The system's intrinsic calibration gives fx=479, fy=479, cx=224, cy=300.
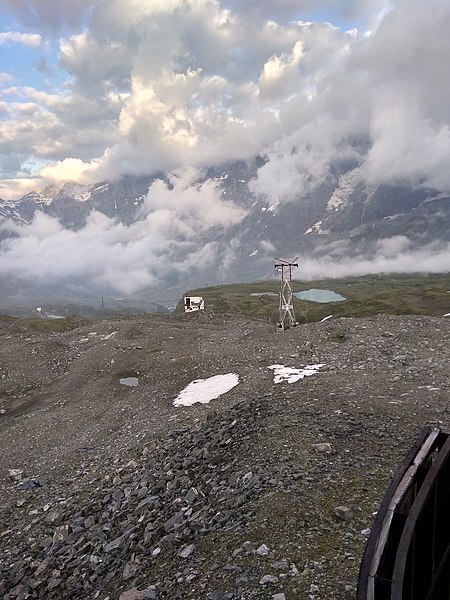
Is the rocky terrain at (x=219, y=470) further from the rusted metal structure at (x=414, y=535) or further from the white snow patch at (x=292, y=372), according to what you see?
the rusted metal structure at (x=414, y=535)

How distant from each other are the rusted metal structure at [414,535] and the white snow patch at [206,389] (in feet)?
55.3

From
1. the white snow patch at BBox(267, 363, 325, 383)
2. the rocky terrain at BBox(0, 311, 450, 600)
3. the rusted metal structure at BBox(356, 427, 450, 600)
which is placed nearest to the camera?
the rusted metal structure at BBox(356, 427, 450, 600)

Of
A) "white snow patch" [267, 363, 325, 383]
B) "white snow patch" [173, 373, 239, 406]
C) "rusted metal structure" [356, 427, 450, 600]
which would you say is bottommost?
"white snow patch" [173, 373, 239, 406]

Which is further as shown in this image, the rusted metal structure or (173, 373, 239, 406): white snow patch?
(173, 373, 239, 406): white snow patch

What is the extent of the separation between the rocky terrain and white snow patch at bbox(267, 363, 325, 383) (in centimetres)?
76

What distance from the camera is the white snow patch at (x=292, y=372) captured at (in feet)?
85.1

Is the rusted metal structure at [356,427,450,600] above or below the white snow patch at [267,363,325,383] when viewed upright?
above

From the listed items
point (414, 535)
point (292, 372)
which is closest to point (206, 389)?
point (292, 372)

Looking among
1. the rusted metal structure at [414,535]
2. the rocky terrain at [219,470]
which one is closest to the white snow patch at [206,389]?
the rocky terrain at [219,470]

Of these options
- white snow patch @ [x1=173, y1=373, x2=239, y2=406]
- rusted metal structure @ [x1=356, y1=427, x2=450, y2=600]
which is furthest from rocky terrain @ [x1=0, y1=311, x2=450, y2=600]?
Result: rusted metal structure @ [x1=356, y1=427, x2=450, y2=600]

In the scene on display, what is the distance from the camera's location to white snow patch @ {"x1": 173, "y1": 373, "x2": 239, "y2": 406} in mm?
26484

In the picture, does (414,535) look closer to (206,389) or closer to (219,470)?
(219,470)

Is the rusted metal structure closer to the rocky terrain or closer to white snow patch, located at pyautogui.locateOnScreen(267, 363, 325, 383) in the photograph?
the rocky terrain

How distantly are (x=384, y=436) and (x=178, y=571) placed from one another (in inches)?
318
